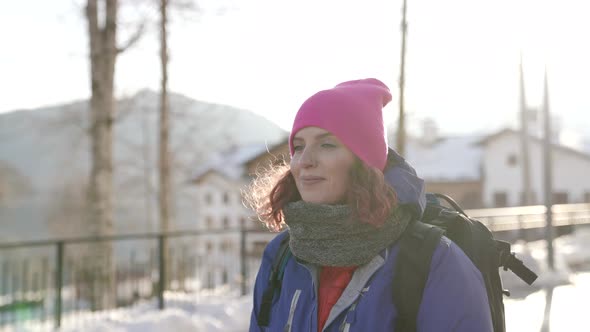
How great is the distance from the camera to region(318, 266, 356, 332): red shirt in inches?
78.6

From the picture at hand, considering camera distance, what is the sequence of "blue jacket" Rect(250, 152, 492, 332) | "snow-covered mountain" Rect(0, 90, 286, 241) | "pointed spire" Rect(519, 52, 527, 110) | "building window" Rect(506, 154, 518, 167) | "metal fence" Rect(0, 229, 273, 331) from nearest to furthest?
"blue jacket" Rect(250, 152, 492, 332)
"metal fence" Rect(0, 229, 273, 331)
"snow-covered mountain" Rect(0, 90, 286, 241)
"pointed spire" Rect(519, 52, 527, 110)
"building window" Rect(506, 154, 518, 167)

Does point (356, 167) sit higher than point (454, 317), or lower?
higher

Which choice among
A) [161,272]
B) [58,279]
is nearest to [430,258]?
[58,279]

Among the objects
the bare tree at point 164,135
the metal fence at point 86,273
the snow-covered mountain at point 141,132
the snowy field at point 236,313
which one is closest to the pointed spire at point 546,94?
the metal fence at point 86,273

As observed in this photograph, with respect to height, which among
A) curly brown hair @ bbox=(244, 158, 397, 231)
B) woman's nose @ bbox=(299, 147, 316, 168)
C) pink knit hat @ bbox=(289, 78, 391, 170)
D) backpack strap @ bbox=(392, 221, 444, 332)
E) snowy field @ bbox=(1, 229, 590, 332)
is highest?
pink knit hat @ bbox=(289, 78, 391, 170)

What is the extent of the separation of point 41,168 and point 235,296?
Result: 14420 centimetres

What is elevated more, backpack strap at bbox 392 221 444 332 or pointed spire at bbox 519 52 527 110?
pointed spire at bbox 519 52 527 110

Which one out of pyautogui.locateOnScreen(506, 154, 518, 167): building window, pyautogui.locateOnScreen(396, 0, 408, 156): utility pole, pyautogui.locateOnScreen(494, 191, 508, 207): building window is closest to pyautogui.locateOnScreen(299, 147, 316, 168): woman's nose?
pyautogui.locateOnScreen(396, 0, 408, 156): utility pole

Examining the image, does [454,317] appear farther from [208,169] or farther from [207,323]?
[208,169]

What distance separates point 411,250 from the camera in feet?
6.15

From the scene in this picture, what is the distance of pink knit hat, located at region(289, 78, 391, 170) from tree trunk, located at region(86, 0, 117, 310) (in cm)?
1007

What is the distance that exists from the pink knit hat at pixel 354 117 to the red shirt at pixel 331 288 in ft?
1.05

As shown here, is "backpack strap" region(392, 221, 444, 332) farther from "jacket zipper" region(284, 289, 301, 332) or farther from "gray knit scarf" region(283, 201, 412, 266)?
"jacket zipper" region(284, 289, 301, 332)

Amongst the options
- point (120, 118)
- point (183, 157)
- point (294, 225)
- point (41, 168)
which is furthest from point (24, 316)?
point (41, 168)
